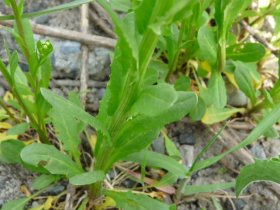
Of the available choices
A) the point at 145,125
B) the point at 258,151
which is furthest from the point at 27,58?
the point at 258,151

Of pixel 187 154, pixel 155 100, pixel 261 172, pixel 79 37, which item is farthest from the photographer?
pixel 79 37

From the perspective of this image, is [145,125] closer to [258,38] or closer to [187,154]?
[187,154]

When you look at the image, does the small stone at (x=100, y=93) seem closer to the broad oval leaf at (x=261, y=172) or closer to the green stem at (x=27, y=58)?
the green stem at (x=27, y=58)

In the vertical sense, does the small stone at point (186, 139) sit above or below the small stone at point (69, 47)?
below

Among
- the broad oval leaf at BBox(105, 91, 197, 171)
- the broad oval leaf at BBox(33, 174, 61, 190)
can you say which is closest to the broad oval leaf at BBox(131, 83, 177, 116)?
the broad oval leaf at BBox(105, 91, 197, 171)

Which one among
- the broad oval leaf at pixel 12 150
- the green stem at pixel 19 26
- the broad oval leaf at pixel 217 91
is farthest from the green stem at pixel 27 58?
the broad oval leaf at pixel 217 91

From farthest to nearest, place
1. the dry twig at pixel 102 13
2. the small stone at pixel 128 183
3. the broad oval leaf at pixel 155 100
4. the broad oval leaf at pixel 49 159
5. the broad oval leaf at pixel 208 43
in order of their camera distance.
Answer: the dry twig at pixel 102 13 → the small stone at pixel 128 183 → the broad oval leaf at pixel 208 43 → the broad oval leaf at pixel 49 159 → the broad oval leaf at pixel 155 100

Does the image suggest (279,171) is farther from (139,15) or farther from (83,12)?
(83,12)
